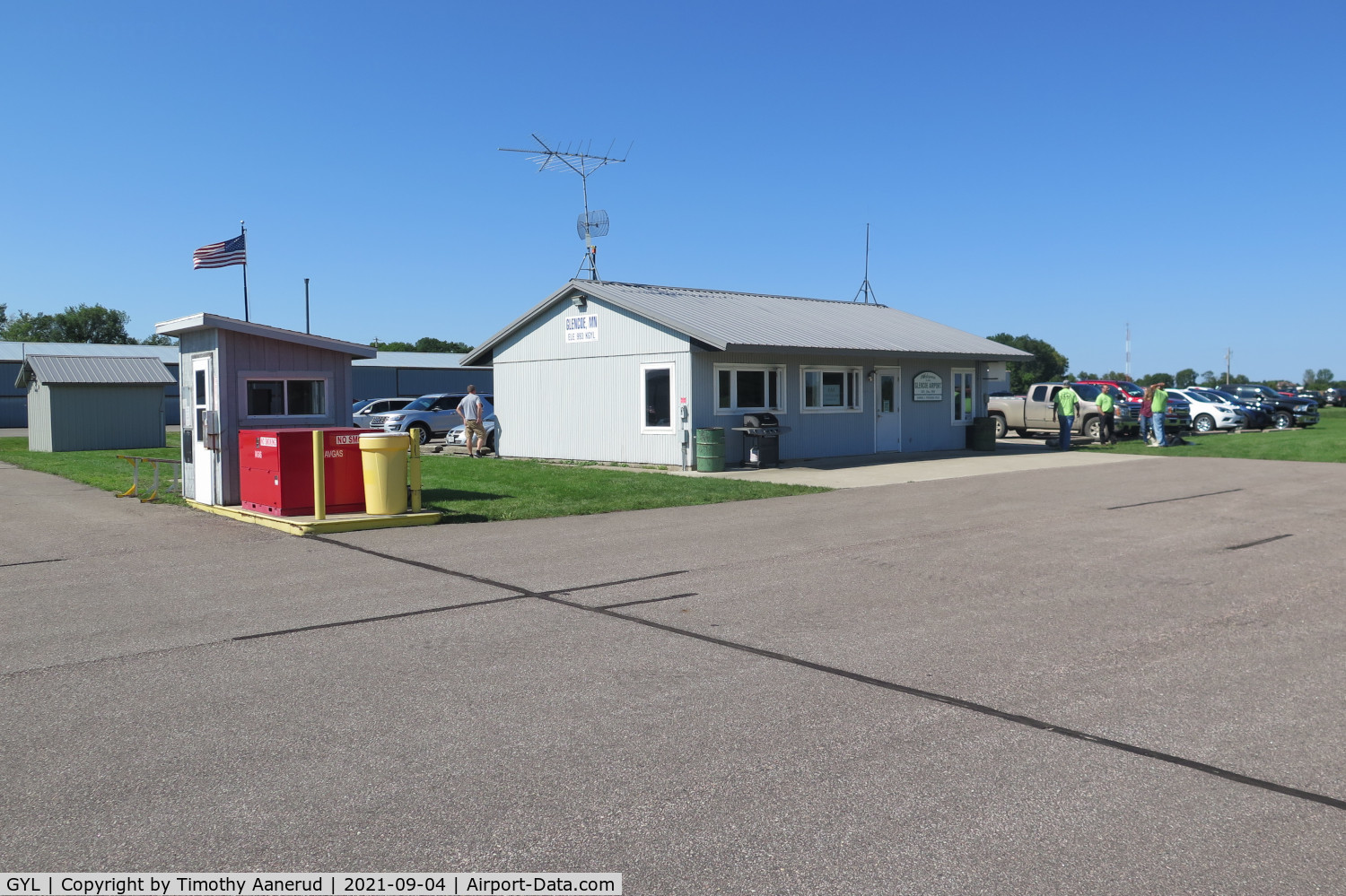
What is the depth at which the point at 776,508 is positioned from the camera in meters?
15.0

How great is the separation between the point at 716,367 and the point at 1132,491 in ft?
29.4

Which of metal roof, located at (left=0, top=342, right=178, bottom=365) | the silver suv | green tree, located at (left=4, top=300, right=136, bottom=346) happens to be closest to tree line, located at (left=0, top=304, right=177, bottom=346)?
green tree, located at (left=4, top=300, right=136, bottom=346)

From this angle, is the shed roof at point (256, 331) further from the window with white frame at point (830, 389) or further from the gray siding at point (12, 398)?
the gray siding at point (12, 398)

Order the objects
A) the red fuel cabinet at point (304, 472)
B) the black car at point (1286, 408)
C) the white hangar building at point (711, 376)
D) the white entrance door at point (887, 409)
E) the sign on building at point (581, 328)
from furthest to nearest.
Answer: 1. the black car at point (1286, 408)
2. the white entrance door at point (887, 409)
3. the sign on building at point (581, 328)
4. the white hangar building at point (711, 376)
5. the red fuel cabinet at point (304, 472)

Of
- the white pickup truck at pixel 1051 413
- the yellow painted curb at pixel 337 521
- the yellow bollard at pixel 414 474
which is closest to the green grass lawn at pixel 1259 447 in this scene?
the white pickup truck at pixel 1051 413

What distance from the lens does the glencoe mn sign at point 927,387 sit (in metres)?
27.1

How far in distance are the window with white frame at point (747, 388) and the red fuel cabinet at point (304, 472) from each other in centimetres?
1011

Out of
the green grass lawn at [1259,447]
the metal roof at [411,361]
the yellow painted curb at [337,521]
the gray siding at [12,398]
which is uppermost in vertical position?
the metal roof at [411,361]

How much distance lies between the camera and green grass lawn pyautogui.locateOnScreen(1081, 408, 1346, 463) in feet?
82.6

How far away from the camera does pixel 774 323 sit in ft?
84.1

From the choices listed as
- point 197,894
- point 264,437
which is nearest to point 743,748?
point 197,894

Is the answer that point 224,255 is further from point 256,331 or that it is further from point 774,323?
point 774,323

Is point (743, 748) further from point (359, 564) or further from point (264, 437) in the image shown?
point (264, 437)

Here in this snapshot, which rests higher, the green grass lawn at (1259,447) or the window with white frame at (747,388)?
the window with white frame at (747,388)
